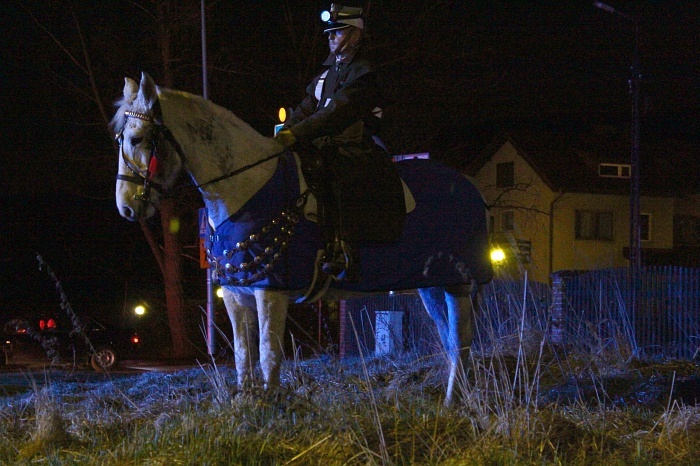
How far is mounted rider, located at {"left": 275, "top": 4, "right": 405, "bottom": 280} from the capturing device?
5566 millimetres

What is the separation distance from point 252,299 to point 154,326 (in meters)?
23.8

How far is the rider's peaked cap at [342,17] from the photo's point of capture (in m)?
5.96

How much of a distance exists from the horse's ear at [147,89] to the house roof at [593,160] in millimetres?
40060

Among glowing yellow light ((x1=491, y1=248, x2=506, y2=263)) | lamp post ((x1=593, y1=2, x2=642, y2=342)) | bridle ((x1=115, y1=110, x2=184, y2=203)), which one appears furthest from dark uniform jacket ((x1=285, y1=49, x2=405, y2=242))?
lamp post ((x1=593, y1=2, x2=642, y2=342))

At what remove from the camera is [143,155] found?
16.9 ft

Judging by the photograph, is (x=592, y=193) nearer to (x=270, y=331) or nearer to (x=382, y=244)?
(x=382, y=244)

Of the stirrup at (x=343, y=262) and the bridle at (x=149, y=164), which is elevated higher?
the bridle at (x=149, y=164)

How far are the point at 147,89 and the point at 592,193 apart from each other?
41490 millimetres

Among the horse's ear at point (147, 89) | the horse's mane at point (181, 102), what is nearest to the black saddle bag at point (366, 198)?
the horse's mane at point (181, 102)

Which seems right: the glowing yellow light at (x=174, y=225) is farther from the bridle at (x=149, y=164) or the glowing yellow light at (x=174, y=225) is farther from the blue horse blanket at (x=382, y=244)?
the bridle at (x=149, y=164)

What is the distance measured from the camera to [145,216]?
17.0ft

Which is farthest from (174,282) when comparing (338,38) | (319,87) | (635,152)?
(338,38)

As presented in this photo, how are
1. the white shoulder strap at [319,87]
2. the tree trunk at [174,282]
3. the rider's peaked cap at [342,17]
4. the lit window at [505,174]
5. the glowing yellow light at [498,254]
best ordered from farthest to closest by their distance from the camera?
the lit window at [505,174], the tree trunk at [174,282], the glowing yellow light at [498,254], the white shoulder strap at [319,87], the rider's peaked cap at [342,17]

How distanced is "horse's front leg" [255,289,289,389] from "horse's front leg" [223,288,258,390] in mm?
217
